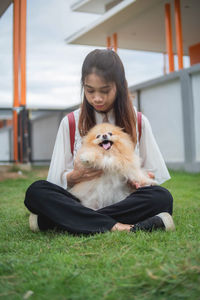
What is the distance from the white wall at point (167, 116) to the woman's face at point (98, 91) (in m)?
4.13

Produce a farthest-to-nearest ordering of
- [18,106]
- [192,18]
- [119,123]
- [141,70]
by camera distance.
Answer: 1. [192,18]
2. [141,70]
3. [18,106]
4. [119,123]

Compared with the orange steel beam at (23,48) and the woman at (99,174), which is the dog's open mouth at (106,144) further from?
the orange steel beam at (23,48)

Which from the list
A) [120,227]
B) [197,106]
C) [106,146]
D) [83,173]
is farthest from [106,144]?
[197,106]

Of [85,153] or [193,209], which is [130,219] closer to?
[85,153]

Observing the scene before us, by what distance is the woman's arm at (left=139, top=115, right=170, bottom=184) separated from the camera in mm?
2527

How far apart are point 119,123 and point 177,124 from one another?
4.10 m


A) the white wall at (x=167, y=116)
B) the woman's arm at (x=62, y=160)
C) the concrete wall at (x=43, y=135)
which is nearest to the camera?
the woman's arm at (x=62, y=160)

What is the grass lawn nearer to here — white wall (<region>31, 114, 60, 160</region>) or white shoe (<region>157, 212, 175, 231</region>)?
white shoe (<region>157, 212, 175, 231</region>)

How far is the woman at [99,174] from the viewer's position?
2.22m

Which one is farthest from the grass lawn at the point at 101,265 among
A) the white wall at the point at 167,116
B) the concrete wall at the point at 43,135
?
the concrete wall at the point at 43,135

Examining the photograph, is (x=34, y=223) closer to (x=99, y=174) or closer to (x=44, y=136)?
(x=99, y=174)

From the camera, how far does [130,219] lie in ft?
7.61

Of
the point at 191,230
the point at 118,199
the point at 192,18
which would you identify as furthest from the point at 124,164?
the point at 192,18

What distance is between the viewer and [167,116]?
22.0 ft
